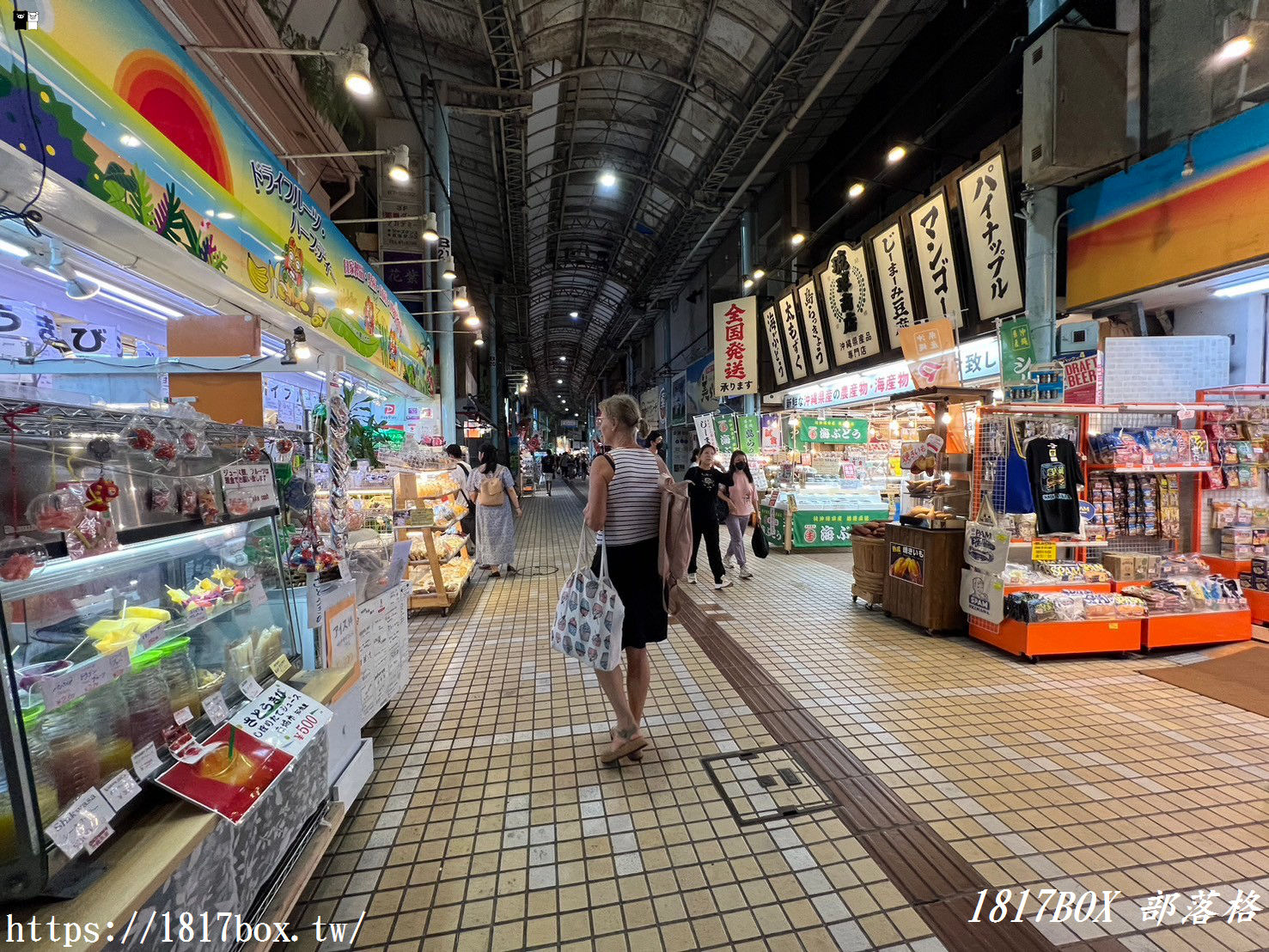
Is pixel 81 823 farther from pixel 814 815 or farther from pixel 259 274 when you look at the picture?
pixel 259 274

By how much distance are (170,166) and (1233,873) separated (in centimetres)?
592

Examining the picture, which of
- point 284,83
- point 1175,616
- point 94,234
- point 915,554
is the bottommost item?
point 1175,616

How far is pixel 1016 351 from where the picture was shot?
17.6 ft

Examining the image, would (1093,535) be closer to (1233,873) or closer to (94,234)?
(1233,873)

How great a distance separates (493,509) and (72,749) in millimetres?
5816

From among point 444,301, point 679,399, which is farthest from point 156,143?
point 679,399

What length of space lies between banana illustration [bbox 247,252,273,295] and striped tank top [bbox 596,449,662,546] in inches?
117

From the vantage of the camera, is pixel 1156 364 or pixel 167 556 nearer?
pixel 167 556

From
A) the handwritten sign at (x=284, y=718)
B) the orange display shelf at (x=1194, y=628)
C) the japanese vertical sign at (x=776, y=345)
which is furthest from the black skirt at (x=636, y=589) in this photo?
the japanese vertical sign at (x=776, y=345)

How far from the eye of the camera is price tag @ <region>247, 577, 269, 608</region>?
2059 millimetres

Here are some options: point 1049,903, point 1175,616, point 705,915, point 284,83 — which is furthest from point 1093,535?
point 284,83

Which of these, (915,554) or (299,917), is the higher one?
(915,554)

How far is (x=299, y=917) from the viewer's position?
186 cm

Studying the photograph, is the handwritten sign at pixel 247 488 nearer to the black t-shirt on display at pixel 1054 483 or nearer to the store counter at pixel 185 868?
the store counter at pixel 185 868
